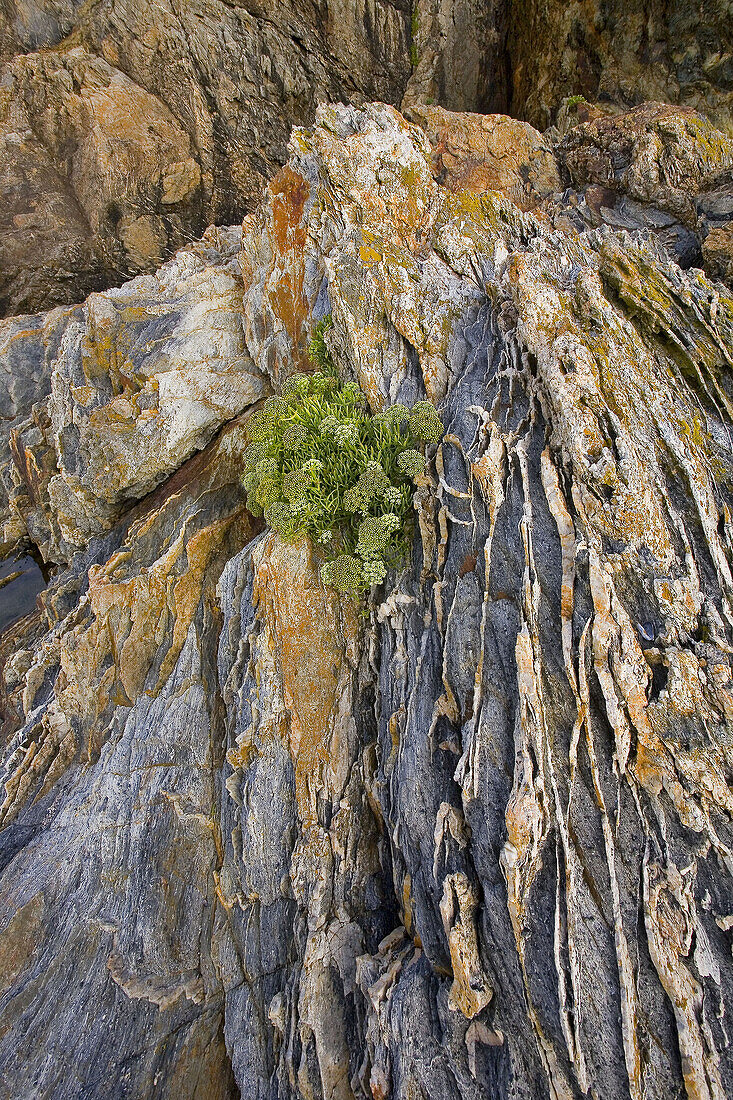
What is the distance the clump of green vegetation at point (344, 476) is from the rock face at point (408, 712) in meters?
0.37

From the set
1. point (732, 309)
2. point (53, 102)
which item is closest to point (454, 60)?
point (53, 102)

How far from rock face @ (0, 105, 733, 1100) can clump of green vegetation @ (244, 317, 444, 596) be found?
0.37 meters

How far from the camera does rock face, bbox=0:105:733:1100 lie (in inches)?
170

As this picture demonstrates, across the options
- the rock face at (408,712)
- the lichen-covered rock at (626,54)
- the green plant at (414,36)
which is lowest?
the rock face at (408,712)

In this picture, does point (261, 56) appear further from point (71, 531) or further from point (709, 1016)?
point (709, 1016)

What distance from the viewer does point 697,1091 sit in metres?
3.47

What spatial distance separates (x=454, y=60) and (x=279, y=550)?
23.1m

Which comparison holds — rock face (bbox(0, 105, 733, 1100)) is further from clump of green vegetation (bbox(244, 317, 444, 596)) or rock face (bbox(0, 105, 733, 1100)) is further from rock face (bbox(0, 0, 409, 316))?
rock face (bbox(0, 0, 409, 316))

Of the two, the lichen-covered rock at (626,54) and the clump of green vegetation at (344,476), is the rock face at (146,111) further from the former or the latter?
the clump of green vegetation at (344,476)

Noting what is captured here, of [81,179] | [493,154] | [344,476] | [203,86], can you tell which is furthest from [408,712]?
[203,86]

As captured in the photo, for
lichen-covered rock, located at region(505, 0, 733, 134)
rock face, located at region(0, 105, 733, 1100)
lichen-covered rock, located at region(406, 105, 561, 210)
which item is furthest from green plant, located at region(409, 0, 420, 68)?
rock face, located at region(0, 105, 733, 1100)

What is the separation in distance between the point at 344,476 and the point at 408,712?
3334 mm

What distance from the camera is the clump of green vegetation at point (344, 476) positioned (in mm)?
6730

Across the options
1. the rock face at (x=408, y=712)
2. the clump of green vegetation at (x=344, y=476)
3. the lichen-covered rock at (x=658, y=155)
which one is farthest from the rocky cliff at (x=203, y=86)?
the clump of green vegetation at (x=344, y=476)
